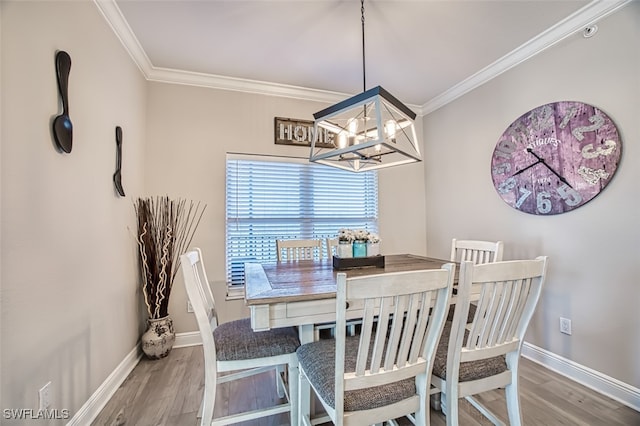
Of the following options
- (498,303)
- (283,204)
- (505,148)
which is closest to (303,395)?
(498,303)

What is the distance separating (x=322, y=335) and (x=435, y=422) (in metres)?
0.84

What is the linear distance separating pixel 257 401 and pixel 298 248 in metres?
1.20

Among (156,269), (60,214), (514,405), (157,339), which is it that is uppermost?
(60,214)

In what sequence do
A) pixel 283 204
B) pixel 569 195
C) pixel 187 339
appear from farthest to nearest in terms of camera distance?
pixel 283 204, pixel 187 339, pixel 569 195

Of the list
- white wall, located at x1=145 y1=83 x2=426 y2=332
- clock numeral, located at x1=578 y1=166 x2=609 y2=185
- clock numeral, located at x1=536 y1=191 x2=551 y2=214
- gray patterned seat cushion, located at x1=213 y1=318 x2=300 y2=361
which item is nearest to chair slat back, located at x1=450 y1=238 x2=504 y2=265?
clock numeral, located at x1=536 y1=191 x2=551 y2=214

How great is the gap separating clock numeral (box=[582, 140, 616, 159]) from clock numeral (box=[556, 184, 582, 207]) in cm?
25

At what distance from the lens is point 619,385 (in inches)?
73.1

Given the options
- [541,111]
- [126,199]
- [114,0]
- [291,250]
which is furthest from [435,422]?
[114,0]

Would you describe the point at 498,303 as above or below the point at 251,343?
above

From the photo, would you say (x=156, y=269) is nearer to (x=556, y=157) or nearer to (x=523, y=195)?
(x=523, y=195)

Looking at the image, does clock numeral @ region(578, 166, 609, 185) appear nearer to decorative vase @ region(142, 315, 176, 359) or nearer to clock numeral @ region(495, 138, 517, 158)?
clock numeral @ region(495, 138, 517, 158)

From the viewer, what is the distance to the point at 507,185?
8.57ft

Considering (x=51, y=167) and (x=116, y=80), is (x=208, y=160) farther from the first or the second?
(x=51, y=167)

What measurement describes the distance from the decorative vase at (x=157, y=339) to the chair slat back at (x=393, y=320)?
→ 6.63ft
